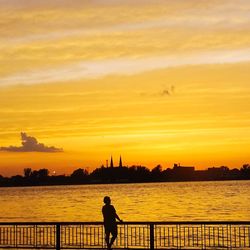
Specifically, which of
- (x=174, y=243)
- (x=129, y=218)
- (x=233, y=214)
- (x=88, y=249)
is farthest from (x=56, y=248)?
(x=233, y=214)

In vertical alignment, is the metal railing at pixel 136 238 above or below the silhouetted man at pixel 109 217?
below

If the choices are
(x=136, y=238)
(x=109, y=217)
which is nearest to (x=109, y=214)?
(x=109, y=217)

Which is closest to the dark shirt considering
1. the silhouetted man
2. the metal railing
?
the silhouetted man

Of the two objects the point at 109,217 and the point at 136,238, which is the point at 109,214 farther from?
the point at 136,238

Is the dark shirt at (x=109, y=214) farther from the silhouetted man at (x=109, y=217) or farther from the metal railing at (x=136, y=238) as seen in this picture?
the metal railing at (x=136, y=238)

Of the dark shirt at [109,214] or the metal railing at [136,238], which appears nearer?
the dark shirt at [109,214]

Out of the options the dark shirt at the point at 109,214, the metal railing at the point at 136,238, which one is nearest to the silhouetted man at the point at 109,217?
the dark shirt at the point at 109,214

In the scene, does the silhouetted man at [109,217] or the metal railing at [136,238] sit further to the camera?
the metal railing at [136,238]

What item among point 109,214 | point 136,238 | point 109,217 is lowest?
point 136,238

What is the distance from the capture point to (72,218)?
84250 millimetres

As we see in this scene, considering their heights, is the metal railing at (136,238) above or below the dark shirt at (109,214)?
below

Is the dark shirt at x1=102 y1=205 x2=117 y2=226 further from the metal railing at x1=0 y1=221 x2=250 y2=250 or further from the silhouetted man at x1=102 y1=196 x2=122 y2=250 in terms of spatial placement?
the metal railing at x1=0 y1=221 x2=250 y2=250

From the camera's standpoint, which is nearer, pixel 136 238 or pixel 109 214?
pixel 109 214

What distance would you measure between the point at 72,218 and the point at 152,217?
35.4ft
